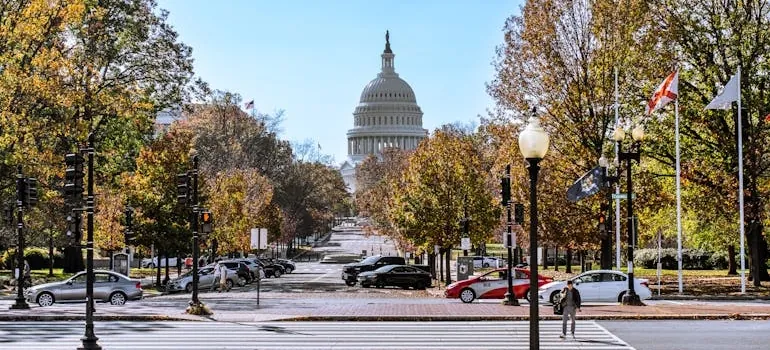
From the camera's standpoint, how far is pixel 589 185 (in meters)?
35.5

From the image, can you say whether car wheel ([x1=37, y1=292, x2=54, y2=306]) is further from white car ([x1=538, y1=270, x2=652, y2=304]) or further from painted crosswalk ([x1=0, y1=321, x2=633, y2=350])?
white car ([x1=538, y1=270, x2=652, y2=304])

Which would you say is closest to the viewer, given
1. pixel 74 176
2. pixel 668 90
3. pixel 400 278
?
pixel 74 176

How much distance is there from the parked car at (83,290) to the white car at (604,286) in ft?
50.6

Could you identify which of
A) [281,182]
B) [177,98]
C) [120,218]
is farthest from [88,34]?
[281,182]

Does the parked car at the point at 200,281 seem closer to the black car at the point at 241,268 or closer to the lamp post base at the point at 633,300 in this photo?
the black car at the point at 241,268

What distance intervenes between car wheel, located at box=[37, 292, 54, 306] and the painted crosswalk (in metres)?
7.65

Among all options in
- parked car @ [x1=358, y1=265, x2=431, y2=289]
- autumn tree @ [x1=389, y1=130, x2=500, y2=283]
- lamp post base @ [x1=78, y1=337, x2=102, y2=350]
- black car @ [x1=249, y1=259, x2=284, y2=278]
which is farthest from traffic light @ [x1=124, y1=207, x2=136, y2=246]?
lamp post base @ [x1=78, y1=337, x2=102, y2=350]

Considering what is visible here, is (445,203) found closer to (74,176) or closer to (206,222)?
(206,222)

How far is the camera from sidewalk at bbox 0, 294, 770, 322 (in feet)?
95.3

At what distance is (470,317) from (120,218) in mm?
33650

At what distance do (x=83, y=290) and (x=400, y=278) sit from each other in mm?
19193

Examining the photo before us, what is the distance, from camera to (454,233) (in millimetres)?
55719

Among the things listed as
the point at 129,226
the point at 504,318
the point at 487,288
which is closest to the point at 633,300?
the point at 487,288

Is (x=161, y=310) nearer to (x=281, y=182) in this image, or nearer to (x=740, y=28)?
(x=740, y=28)
